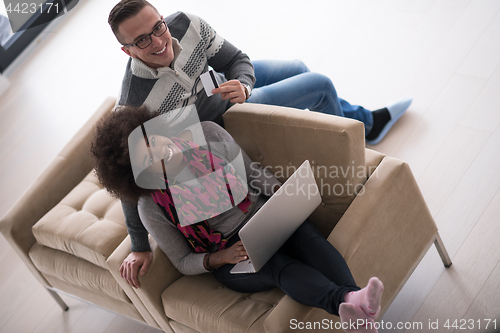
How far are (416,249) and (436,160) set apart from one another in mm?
713

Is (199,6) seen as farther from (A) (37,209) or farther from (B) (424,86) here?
(A) (37,209)

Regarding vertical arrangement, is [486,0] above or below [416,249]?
above

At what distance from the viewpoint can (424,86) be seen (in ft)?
8.19

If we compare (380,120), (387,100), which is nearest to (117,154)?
(380,120)

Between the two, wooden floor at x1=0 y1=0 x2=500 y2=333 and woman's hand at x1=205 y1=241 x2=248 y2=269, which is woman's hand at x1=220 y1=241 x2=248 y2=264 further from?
wooden floor at x1=0 y1=0 x2=500 y2=333

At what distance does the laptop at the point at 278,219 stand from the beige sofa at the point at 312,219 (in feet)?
0.40

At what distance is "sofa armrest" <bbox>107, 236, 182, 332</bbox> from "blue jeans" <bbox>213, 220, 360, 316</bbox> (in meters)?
0.19

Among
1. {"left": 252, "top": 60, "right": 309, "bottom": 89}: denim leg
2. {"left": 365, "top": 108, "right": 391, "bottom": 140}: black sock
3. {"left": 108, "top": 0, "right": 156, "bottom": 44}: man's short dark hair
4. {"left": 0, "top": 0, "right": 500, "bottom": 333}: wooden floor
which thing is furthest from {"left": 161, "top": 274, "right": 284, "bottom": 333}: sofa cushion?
{"left": 365, "top": 108, "right": 391, "bottom": 140}: black sock

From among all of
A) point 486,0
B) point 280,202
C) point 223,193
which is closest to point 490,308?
point 280,202

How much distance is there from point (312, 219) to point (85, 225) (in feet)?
3.20

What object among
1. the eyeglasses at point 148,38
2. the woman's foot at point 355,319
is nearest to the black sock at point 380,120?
the eyeglasses at point 148,38

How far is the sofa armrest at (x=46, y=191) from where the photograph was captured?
200cm

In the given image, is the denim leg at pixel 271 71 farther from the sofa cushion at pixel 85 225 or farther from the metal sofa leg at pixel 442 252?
the metal sofa leg at pixel 442 252

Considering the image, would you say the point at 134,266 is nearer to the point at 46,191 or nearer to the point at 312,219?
the point at 312,219
